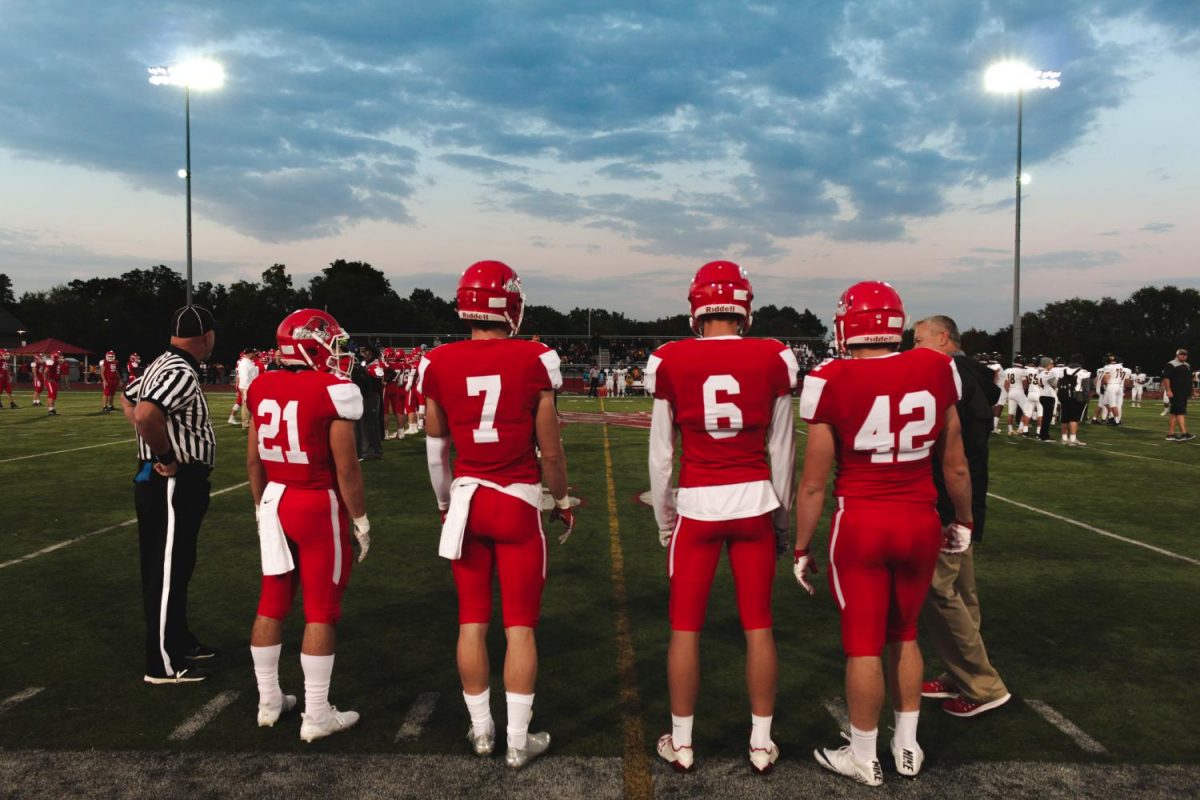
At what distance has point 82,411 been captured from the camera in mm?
23422

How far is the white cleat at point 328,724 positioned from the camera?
3.36 metres

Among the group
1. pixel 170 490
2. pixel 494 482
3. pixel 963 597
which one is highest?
pixel 494 482

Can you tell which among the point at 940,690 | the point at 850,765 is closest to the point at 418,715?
the point at 850,765

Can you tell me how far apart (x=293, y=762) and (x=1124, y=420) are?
26043mm

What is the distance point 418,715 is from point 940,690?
8.71ft

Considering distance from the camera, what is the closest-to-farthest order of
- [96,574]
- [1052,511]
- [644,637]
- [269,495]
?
[269,495] → [644,637] → [96,574] → [1052,511]

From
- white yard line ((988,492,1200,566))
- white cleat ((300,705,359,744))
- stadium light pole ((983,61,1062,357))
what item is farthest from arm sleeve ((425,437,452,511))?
stadium light pole ((983,61,1062,357))

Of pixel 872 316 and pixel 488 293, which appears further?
pixel 488 293

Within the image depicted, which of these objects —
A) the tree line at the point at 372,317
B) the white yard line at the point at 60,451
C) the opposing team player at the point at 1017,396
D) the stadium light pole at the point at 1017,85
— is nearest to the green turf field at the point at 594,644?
the white yard line at the point at 60,451

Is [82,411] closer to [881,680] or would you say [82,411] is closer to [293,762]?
[293,762]

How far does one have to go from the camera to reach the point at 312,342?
11.3ft

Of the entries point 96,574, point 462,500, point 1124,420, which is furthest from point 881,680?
point 1124,420

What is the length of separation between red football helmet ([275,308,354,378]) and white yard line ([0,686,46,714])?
2262 mm

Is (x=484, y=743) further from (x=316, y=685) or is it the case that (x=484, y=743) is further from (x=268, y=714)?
(x=268, y=714)
